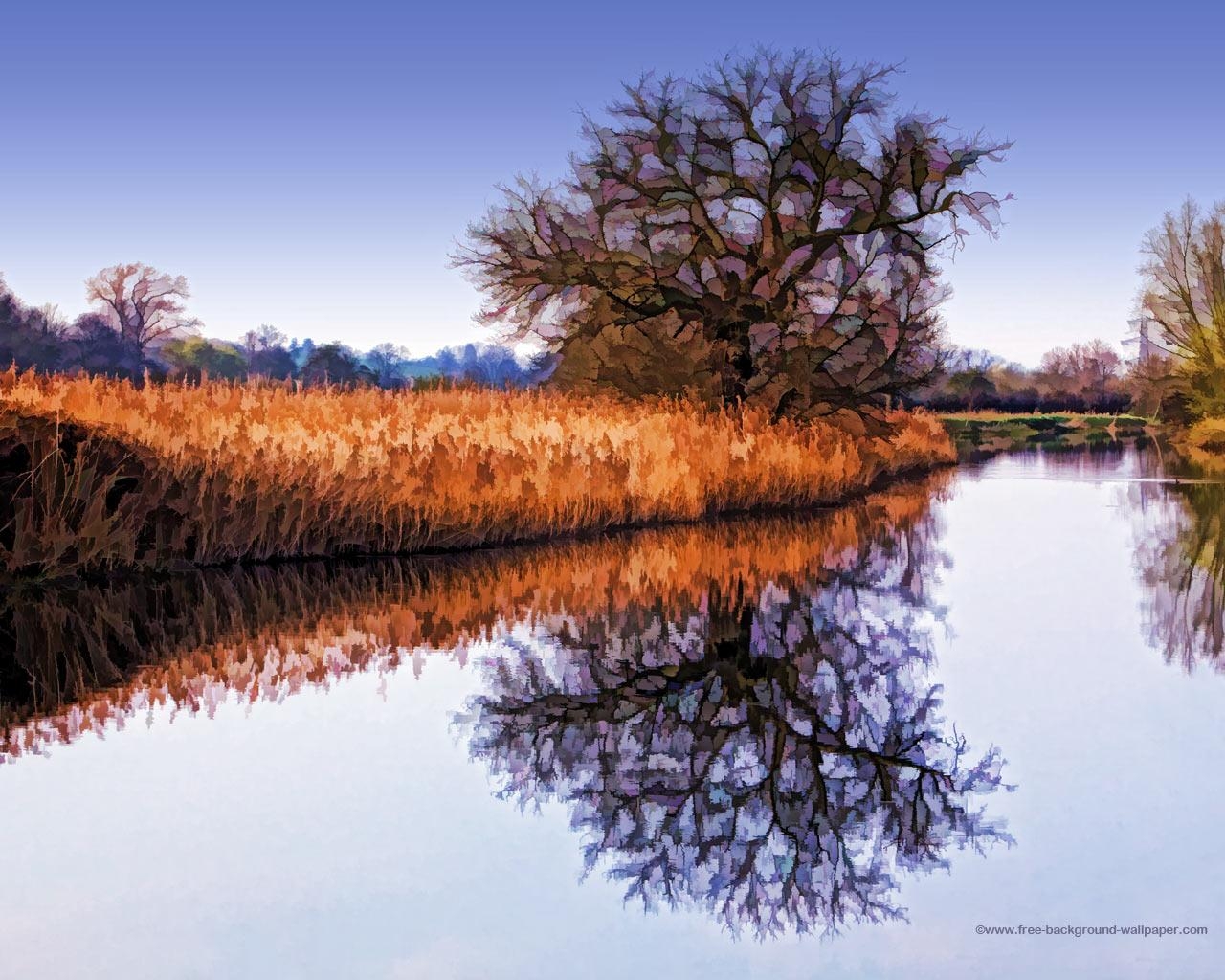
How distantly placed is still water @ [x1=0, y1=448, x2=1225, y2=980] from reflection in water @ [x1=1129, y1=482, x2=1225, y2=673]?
0.09m

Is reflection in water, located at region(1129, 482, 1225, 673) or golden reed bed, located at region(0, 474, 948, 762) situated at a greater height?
golden reed bed, located at region(0, 474, 948, 762)

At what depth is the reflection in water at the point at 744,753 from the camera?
13.9ft

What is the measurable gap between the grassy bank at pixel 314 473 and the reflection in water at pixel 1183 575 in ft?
20.4

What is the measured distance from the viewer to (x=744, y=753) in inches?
217

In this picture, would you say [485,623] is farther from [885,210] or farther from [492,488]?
[885,210]

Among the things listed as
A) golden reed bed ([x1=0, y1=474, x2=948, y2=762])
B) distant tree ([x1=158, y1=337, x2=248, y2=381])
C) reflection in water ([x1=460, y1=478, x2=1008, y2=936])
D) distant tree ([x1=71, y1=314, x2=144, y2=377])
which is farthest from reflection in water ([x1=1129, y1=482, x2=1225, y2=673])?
distant tree ([x1=158, y1=337, x2=248, y2=381])

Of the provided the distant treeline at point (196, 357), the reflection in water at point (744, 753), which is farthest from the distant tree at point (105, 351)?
the reflection in water at point (744, 753)

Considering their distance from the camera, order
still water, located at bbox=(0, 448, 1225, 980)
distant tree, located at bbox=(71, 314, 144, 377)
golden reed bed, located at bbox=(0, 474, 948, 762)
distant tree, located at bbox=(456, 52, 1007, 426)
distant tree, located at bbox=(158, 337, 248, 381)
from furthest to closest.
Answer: distant tree, located at bbox=(158, 337, 248, 381), distant tree, located at bbox=(71, 314, 144, 377), distant tree, located at bbox=(456, 52, 1007, 426), golden reed bed, located at bbox=(0, 474, 948, 762), still water, located at bbox=(0, 448, 1225, 980)

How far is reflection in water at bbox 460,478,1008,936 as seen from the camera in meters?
4.23

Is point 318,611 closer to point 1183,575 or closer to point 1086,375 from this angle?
point 1183,575

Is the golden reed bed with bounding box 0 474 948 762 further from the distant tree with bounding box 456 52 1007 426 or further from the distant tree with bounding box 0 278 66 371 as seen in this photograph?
the distant tree with bounding box 0 278 66 371

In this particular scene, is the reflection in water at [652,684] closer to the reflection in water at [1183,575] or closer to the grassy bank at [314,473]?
the grassy bank at [314,473]

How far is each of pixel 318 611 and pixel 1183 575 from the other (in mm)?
8152

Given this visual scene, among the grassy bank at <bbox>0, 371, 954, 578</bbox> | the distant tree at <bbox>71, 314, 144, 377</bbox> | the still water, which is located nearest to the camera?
the still water
